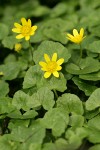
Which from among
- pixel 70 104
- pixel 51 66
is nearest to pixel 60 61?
pixel 51 66

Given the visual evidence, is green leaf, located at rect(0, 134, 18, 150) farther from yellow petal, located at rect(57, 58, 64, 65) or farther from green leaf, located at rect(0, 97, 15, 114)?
yellow petal, located at rect(57, 58, 64, 65)

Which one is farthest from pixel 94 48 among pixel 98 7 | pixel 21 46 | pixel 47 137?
pixel 98 7

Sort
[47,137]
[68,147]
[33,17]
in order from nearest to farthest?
[68,147], [47,137], [33,17]

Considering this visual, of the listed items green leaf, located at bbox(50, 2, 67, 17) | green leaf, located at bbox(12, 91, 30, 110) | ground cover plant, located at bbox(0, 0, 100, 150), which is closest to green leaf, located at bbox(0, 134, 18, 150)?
ground cover plant, located at bbox(0, 0, 100, 150)

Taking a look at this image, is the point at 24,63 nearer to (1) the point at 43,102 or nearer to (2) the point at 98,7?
(1) the point at 43,102

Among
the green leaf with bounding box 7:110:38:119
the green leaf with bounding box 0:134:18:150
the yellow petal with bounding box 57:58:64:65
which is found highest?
the yellow petal with bounding box 57:58:64:65

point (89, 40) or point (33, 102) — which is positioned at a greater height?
point (89, 40)

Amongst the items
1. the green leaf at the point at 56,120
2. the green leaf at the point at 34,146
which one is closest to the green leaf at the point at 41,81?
the green leaf at the point at 56,120
